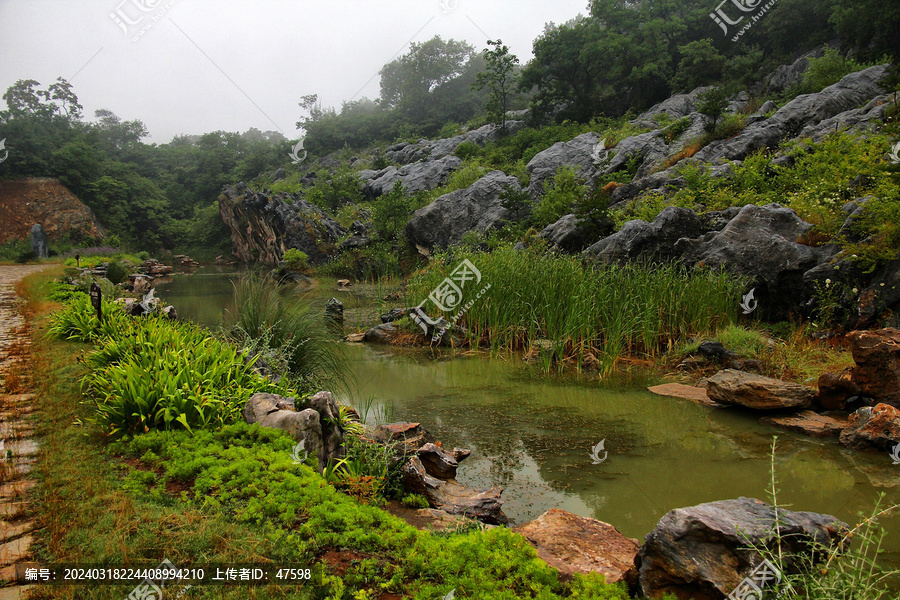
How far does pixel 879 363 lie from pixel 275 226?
24.7 m

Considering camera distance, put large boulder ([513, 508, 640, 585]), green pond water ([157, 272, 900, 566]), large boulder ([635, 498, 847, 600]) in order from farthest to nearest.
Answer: green pond water ([157, 272, 900, 566]), large boulder ([513, 508, 640, 585]), large boulder ([635, 498, 847, 600])

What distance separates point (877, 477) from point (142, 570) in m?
5.22

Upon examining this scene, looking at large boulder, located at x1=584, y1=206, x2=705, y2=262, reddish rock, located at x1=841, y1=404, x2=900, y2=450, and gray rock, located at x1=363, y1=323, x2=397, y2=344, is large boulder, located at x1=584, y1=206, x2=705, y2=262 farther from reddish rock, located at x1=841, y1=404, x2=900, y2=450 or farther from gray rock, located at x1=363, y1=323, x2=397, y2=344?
reddish rock, located at x1=841, y1=404, x2=900, y2=450

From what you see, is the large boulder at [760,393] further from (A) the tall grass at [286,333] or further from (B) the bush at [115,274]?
(B) the bush at [115,274]

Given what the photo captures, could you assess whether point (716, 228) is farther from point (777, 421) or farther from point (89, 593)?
point (89, 593)

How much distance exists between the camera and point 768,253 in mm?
8195

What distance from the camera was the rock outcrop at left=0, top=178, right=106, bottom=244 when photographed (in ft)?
90.7

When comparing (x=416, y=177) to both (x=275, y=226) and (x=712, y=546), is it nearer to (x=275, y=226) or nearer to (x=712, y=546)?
(x=275, y=226)

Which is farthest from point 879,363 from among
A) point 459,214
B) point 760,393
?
point 459,214

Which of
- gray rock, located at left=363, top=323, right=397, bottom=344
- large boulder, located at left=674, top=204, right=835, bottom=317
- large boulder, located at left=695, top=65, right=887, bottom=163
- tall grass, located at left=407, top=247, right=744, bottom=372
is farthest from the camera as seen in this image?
large boulder, located at left=695, top=65, right=887, bottom=163

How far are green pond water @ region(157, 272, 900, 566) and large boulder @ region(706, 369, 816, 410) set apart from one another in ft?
0.62

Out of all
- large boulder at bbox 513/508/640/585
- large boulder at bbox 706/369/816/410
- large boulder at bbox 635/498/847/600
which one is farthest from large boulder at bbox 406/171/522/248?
large boulder at bbox 635/498/847/600

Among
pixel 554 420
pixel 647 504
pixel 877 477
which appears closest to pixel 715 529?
pixel 647 504

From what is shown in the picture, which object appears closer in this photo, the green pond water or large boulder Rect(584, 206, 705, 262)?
the green pond water
